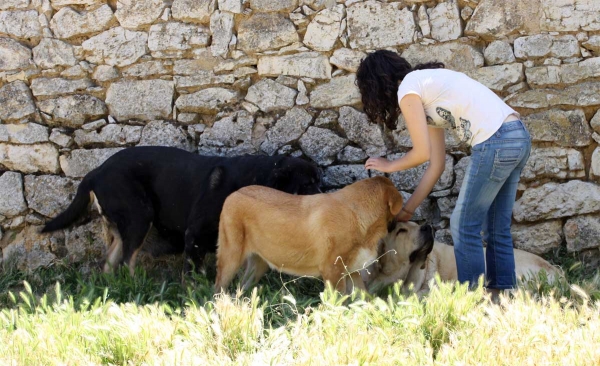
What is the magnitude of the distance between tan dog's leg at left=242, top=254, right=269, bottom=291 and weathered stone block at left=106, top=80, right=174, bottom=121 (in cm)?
194

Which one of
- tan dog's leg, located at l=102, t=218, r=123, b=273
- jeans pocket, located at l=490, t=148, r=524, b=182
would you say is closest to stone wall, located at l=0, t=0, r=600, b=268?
tan dog's leg, located at l=102, t=218, r=123, b=273

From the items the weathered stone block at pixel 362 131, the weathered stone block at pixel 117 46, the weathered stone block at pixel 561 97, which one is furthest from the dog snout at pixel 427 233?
the weathered stone block at pixel 117 46

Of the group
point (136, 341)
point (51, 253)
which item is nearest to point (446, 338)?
point (136, 341)

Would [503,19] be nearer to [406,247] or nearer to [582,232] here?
[582,232]

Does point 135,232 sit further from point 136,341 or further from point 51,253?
point 136,341

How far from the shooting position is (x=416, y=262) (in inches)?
227

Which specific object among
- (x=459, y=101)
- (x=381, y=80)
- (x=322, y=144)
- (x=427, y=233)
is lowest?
(x=427, y=233)

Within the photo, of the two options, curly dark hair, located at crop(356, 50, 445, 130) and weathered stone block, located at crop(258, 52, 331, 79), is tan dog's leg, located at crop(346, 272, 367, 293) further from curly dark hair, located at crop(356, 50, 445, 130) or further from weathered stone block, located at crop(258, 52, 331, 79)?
weathered stone block, located at crop(258, 52, 331, 79)

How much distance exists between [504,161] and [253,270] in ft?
7.72

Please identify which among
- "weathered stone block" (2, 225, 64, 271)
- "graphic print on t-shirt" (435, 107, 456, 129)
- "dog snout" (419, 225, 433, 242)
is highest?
"graphic print on t-shirt" (435, 107, 456, 129)

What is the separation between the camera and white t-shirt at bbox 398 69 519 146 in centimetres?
475

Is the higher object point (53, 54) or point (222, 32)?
point (222, 32)

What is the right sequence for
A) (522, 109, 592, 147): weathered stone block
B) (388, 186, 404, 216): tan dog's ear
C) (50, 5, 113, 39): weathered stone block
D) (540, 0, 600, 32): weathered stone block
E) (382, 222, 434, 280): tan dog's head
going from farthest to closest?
1. (50, 5, 113, 39): weathered stone block
2. (522, 109, 592, 147): weathered stone block
3. (540, 0, 600, 32): weathered stone block
4. (382, 222, 434, 280): tan dog's head
5. (388, 186, 404, 216): tan dog's ear

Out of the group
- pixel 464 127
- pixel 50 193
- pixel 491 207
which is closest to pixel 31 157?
pixel 50 193
